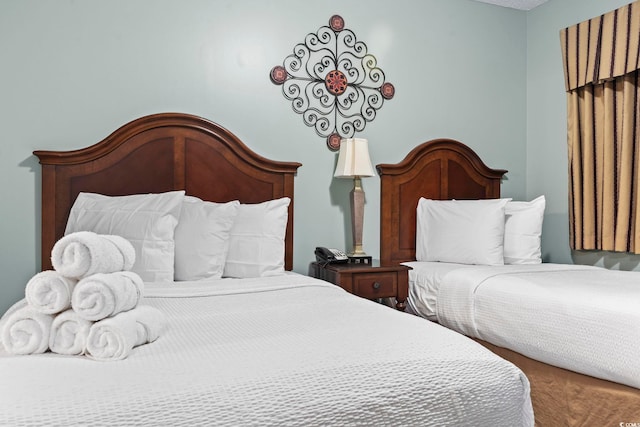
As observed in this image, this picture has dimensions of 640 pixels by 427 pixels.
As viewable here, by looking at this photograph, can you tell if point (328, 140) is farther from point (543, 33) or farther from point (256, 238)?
point (543, 33)

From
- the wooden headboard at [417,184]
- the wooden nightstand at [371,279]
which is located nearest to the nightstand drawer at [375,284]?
the wooden nightstand at [371,279]

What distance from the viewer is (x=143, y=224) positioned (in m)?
2.20

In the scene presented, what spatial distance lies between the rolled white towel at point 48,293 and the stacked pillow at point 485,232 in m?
2.40

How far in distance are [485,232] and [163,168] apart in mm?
1934

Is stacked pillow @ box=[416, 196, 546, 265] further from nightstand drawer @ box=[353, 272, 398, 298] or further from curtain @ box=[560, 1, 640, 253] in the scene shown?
nightstand drawer @ box=[353, 272, 398, 298]

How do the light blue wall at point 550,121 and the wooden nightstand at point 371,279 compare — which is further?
the light blue wall at point 550,121

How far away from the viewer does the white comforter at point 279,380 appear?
2.91 ft

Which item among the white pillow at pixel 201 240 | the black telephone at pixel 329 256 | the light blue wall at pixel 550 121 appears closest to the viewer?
the white pillow at pixel 201 240

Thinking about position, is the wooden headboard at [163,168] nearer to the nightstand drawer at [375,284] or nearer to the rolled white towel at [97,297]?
the nightstand drawer at [375,284]

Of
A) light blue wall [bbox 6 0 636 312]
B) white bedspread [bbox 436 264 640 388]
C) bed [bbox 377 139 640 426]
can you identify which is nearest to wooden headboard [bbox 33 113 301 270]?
light blue wall [bbox 6 0 636 312]

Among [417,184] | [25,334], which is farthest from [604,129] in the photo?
[25,334]

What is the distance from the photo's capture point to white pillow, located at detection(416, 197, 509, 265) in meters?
3.01

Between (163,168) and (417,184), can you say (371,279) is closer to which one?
(417,184)

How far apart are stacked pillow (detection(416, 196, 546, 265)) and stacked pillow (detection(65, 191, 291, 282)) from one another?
3.57ft
